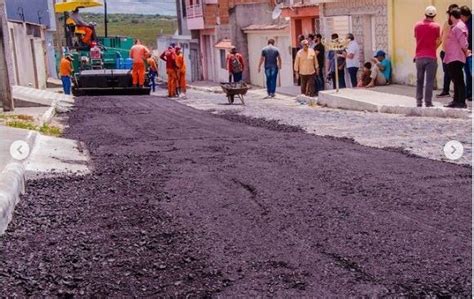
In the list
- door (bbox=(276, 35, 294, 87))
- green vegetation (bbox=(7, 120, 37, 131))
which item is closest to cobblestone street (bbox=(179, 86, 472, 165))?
green vegetation (bbox=(7, 120, 37, 131))

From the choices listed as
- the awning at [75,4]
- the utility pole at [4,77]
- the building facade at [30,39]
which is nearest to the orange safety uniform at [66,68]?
the building facade at [30,39]

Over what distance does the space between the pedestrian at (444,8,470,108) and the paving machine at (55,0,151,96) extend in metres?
12.5

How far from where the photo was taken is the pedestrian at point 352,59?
18.9 m

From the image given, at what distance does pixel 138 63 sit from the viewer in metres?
22.4

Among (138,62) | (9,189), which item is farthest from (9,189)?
(138,62)

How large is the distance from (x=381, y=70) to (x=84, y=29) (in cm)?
1330

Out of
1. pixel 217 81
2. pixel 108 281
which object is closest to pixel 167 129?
pixel 108 281

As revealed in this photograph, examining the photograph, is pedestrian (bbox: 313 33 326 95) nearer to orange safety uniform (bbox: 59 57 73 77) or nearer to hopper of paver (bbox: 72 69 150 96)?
hopper of paver (bbox: 72 69 150 96)

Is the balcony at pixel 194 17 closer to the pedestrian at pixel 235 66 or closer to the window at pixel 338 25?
the window at pixel 338 25

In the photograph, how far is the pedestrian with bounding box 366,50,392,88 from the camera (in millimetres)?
18688

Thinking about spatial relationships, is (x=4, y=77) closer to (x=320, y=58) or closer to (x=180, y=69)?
(x=180, y=69)

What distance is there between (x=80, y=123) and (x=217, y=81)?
27.2m

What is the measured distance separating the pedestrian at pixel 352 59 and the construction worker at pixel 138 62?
663cm

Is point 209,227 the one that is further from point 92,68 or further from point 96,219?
point 92,68
